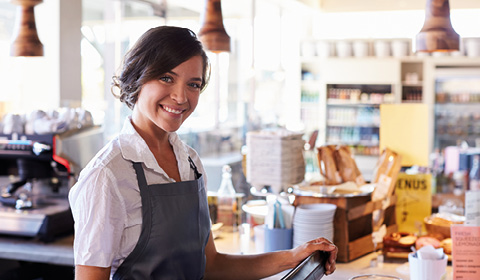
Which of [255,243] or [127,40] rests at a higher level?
[127,40]

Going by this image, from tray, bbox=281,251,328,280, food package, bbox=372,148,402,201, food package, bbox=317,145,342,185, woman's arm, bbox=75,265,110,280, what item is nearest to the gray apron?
woman's arm, bbox=75,265,110,280

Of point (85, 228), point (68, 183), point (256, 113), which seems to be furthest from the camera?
point (256, 113)

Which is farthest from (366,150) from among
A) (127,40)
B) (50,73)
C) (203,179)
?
(203,179)

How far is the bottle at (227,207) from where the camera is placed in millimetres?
3186

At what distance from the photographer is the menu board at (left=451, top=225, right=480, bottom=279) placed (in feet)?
7.22

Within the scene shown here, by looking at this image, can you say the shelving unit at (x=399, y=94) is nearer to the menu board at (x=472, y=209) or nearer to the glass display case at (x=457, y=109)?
the glass display case at (x=457, y=109)

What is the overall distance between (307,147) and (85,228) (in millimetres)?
1869

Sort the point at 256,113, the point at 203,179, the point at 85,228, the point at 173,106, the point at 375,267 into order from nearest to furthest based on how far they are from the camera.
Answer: the point at 85,228
the point at 173,106
the point at 203,179
the point at 375,267
the point at 256,113

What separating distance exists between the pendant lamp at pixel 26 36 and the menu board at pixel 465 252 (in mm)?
2405

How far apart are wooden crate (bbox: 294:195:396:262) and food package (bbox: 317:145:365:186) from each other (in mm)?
224

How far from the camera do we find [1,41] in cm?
501

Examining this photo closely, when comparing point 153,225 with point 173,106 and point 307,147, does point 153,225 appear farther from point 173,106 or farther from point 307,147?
point 307,147

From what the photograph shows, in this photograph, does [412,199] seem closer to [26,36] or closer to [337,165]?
[337,165]

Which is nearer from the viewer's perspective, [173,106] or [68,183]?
[173,106]
